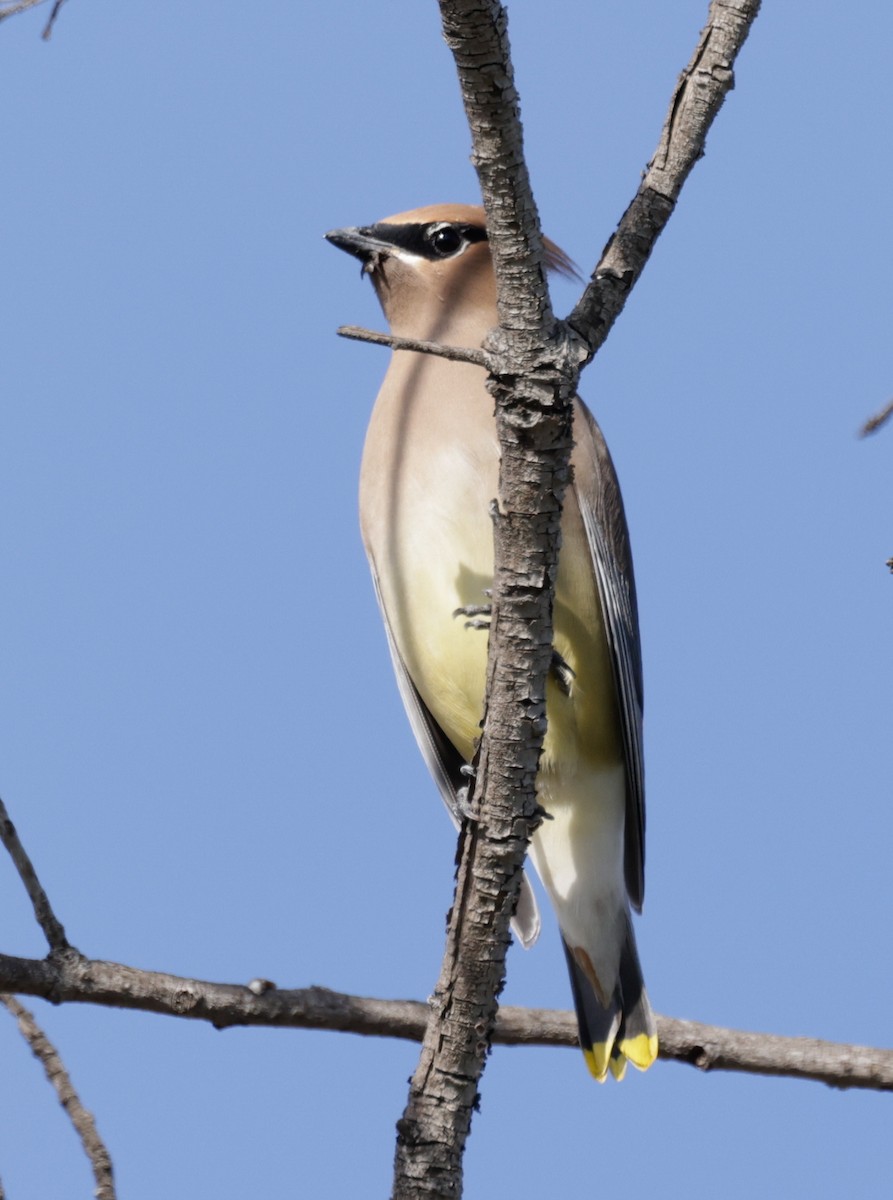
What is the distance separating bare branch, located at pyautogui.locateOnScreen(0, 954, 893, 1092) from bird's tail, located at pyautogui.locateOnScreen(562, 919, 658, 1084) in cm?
7

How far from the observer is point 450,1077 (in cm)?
323

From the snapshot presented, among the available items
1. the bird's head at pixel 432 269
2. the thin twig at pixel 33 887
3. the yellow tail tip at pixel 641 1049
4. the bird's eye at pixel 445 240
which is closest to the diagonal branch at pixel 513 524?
the thin twig at pixel 33 887

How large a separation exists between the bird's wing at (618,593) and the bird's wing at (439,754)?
0.37 metres

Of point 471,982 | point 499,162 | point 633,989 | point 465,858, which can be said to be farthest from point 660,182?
point 633,989

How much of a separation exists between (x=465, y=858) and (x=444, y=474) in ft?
3.89

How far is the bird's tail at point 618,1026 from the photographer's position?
4258 mm

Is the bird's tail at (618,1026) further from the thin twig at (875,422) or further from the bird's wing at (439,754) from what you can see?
the thin twig at (875,422)

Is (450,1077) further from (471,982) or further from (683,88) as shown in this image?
(683,88)

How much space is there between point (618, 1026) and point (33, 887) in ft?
6.70

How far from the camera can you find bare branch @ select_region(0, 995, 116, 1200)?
2.81m

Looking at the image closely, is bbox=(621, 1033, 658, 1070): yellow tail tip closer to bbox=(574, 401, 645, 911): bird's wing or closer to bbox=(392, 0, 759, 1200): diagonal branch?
bbox=(574, 401, 645, 911): bird's wing

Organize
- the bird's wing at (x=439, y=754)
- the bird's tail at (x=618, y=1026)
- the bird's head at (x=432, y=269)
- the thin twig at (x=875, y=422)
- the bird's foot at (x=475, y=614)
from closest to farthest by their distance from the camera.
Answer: the thin twig at (x=875, y=422), the bird's foot at (x=475, y=614), the bird's tail at (x=618, y=1026), the bird's wing at (x=439, y=754), the bird's head at (x=432, y=269)

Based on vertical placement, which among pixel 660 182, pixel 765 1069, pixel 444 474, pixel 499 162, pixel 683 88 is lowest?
pixel 765 1069

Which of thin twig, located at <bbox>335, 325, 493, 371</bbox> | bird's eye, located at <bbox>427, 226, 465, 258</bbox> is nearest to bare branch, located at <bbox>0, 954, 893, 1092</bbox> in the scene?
thin twig, located at <bbox>335, 325, 493, 371</bbox>
